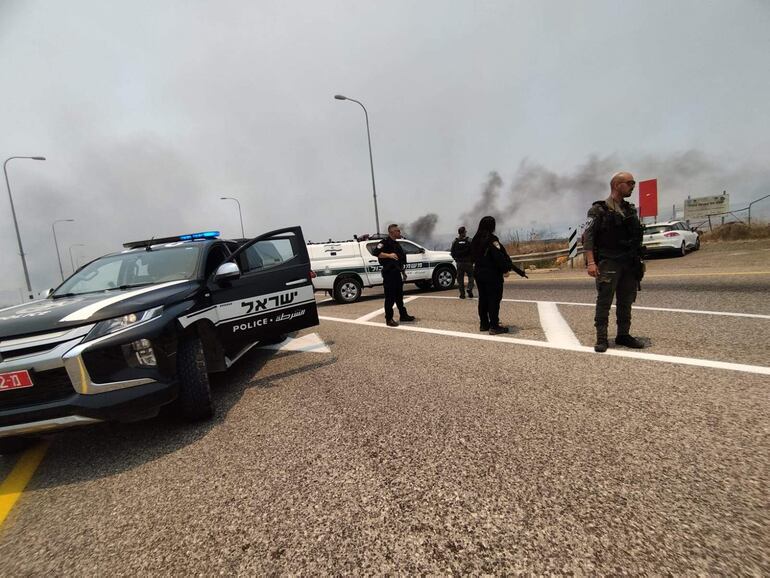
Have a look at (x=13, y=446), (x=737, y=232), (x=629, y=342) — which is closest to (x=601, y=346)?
(x=629, y=342)

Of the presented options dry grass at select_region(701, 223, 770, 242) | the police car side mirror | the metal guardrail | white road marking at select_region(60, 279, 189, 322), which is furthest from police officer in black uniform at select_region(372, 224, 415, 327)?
dry grass at select_region(701, 223, 770, 242)

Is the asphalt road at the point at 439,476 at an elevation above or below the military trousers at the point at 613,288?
below

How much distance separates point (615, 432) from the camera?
7.97ft

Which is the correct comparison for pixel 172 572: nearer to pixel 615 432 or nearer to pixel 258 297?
pixel 615 432

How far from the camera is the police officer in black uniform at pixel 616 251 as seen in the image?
4.06 metres

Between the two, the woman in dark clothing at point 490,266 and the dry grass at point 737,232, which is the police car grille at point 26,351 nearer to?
the woman in dark clothing at point 490,266

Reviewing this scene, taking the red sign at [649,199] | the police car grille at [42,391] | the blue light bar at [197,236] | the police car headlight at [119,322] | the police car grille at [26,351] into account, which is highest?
the red sign at [649,199]

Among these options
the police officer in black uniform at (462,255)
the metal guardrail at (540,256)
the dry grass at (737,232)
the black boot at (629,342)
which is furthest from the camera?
the dry grass at (737,232)

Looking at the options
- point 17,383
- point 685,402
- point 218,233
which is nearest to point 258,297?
point 218,233

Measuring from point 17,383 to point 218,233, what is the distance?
3.22m

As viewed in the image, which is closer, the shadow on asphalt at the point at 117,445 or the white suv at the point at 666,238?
the shadow on asphalt at the point at 117,445

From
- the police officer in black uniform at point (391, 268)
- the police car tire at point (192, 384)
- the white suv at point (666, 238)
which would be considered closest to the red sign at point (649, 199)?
the white suv at point (666, 238)

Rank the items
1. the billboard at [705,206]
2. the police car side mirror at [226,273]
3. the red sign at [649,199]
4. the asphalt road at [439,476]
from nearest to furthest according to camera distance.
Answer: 1. the asphalt road at [439,476]
2. the police car side mirror at [226,273]
3. the red sign at [649,199]
4. the billboard at [705,206]

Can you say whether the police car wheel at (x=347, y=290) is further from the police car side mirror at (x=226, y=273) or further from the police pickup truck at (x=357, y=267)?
the police car side mirror at (x=226, y=273)
